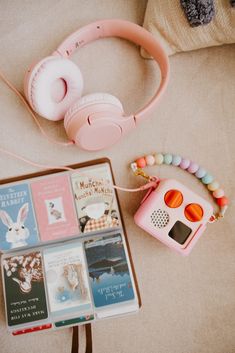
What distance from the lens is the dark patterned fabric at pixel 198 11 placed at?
77 centimetres

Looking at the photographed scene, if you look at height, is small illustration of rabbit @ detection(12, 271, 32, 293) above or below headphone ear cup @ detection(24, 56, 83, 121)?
below

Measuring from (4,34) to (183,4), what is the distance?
0.46 meters

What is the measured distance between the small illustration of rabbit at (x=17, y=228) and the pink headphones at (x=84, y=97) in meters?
0.22

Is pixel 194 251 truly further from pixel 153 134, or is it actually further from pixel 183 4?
pixel 183 4

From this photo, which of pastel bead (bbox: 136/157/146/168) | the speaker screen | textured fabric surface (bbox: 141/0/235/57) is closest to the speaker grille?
the speaker screen

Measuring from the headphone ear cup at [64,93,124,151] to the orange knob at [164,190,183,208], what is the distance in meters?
0.18

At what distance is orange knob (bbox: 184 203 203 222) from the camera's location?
76 cm

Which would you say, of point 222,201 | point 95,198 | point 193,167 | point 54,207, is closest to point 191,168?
point 193,167

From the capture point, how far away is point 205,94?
2.94ft

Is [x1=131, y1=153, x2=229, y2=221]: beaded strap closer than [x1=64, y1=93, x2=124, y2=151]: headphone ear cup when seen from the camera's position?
No

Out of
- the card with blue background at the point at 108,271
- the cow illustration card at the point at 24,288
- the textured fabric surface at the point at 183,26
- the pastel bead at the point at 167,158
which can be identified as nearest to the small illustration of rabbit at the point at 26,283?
the cow illustration card at the point at 24,288

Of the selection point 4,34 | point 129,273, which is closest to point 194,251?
point 129,273

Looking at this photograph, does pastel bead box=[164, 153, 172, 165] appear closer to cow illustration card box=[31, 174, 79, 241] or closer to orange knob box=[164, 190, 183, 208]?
orange knob box=[164, 190, 183, 208]

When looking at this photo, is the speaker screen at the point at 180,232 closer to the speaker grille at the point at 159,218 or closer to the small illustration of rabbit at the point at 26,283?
the speaker grille at the point at 159,218
